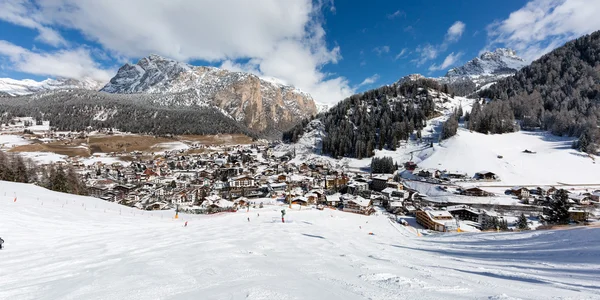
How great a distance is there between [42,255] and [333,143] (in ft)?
324

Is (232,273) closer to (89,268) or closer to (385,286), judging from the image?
(385,286)

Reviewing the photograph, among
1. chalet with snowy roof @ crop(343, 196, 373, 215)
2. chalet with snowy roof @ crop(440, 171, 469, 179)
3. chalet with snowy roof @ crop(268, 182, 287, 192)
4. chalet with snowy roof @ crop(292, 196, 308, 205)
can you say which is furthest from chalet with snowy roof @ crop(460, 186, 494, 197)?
chalet with snowy roof @ crop(268, 182, 287, 192)

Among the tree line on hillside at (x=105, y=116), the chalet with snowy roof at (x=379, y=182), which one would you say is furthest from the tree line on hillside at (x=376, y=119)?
the tree line on hillside at (x=105, y=116)

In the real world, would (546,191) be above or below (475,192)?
above

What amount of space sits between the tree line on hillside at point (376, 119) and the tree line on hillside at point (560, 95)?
2449 cm

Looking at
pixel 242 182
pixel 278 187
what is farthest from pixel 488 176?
pixel 242 182

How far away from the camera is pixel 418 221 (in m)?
38.0

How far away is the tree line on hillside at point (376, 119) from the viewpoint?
334 feet

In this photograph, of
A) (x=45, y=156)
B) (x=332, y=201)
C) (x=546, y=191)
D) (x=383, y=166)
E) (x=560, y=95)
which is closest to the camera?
(x=332, y=201)

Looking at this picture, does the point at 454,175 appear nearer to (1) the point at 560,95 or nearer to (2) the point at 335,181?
(2) the point at 335,181

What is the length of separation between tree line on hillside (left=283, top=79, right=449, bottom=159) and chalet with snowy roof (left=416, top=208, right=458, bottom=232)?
60597 millimetres

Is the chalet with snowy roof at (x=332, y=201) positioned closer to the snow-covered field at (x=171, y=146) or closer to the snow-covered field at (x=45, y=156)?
→ the snow-covered field at (x=45, y=156)

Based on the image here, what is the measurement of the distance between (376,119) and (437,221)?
87.9m

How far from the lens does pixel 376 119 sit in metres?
118
